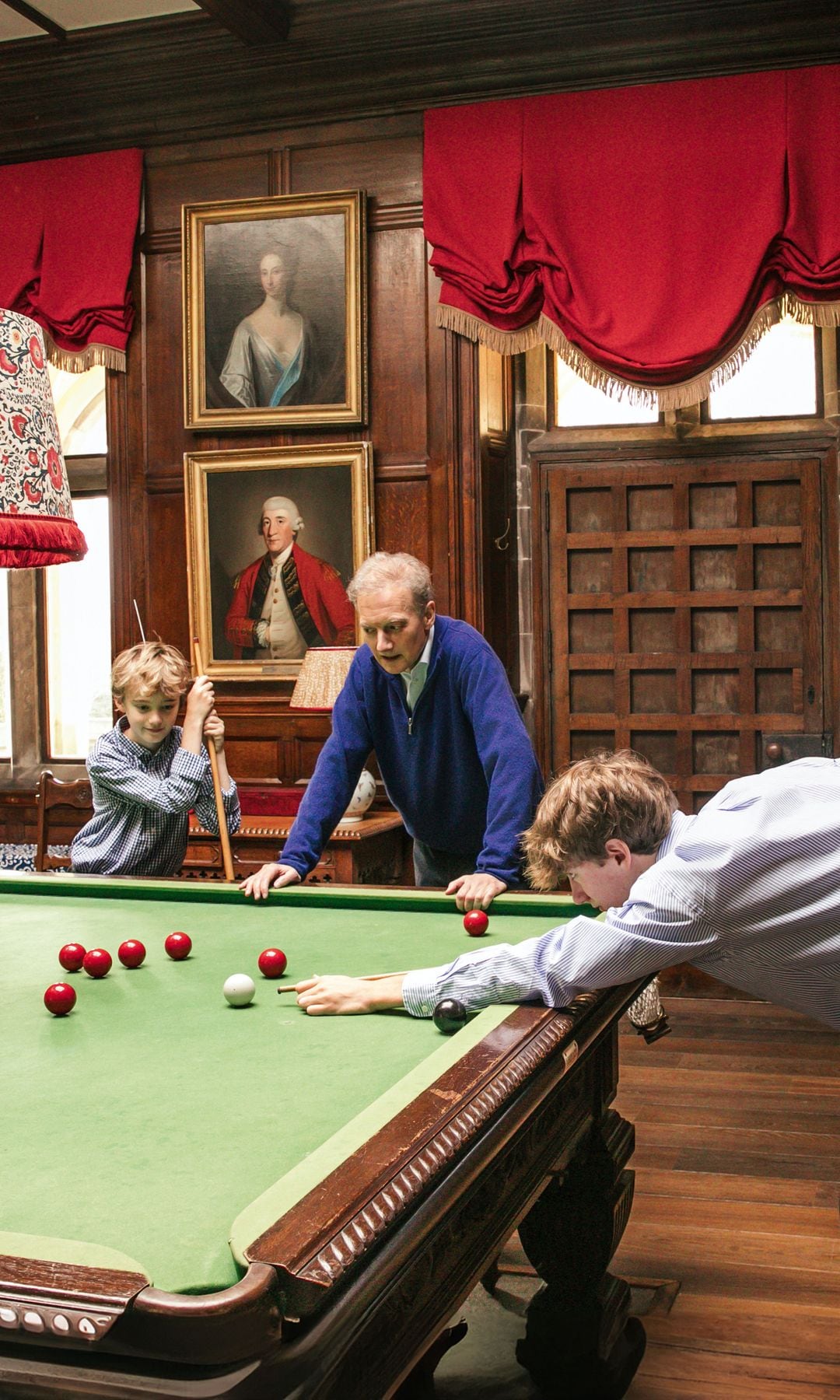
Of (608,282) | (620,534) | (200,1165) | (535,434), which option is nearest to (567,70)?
(608,282)

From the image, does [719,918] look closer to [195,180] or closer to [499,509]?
[499,509]

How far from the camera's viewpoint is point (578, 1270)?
8.80 ft

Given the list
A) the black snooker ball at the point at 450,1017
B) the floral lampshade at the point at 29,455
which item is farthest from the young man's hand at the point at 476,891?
the floral lampshade at the point at 29,455

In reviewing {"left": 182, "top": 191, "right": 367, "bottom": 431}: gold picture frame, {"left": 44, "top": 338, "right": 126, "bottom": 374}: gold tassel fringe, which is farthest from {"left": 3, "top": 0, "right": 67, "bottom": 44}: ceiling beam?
{"left": 44, "top": 338, "right": 126, "bottom": 374}: gold tassel fringe

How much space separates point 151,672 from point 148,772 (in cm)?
33

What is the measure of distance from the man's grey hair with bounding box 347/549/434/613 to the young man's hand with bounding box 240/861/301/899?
Answer: 798 millimetres

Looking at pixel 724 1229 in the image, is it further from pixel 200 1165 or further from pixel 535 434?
pixel 535 434

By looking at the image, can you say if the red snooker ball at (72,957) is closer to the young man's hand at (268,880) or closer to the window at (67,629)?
the young man's hand at (268,880)

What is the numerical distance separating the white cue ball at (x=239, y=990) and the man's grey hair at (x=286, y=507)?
395 centimetres

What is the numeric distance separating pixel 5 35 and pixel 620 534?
3.54 metres

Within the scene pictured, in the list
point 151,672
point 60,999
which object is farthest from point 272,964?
point 151,672

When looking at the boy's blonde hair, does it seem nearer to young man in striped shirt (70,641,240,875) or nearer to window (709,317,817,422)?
young man in striped shirt (70,641,240,875)

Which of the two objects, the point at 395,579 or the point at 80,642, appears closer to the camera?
the point at 395,579

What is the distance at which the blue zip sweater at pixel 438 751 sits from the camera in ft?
12.1
